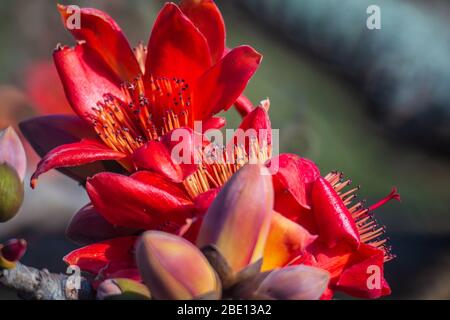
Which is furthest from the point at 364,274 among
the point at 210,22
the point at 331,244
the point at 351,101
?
the point at 351,101

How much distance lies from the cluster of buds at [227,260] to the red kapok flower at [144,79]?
7 cm

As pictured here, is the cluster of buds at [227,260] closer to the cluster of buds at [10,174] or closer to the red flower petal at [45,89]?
the cluster of buds at [10,174]

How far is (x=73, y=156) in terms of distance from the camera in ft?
0.81

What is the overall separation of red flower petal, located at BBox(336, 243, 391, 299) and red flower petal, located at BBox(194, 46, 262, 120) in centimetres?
7

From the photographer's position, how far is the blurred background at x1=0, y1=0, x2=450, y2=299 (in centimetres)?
83

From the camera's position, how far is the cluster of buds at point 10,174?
22cm

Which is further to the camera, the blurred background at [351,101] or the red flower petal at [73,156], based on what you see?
the blurred background at [351,101]

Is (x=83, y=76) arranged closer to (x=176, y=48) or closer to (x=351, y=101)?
(x=176, y=48)

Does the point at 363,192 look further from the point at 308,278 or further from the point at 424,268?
the point at 308,278

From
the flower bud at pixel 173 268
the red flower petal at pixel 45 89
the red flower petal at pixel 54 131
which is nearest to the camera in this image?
the flower bud at pixel 173 268

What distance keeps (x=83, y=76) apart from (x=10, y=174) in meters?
0.07

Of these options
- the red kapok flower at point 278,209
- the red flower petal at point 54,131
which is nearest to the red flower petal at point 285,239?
the red kapok flower at point 278,209

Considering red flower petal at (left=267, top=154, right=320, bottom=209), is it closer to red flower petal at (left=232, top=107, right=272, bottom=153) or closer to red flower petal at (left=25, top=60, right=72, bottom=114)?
red flower petal at (left=232, top=107, right=272, bottom=153)
